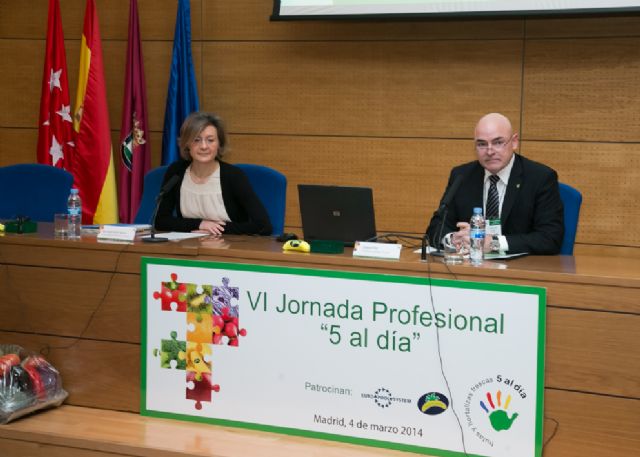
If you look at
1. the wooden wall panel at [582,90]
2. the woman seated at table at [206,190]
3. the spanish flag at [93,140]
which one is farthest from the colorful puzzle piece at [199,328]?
the wooden wall panel at [582,90]

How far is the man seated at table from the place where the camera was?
334 cm

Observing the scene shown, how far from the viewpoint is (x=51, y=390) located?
3098mm

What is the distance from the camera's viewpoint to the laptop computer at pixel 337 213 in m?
3.01

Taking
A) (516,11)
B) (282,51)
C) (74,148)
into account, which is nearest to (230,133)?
(282,51)

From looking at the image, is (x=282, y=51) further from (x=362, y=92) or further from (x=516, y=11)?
(x=516, y=11)

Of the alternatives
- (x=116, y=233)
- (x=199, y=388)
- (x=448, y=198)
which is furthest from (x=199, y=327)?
(x=448, y=198)

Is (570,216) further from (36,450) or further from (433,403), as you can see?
(36,450)

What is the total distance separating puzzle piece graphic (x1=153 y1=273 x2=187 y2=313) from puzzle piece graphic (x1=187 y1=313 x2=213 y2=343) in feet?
0.15

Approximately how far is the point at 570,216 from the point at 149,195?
6.72ft

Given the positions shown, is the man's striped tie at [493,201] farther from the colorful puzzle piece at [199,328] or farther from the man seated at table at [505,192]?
the colorful puzzle piece at [199,328]

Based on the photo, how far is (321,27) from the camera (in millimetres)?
5105

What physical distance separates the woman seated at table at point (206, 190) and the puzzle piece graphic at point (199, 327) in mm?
987

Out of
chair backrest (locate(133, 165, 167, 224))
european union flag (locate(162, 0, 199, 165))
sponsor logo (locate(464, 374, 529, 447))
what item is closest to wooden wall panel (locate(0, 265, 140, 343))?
chair backrest (locate(133, 165, 167, 224))

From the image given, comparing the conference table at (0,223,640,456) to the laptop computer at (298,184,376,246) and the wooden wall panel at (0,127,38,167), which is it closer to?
the laptop computer at (298,184,376,246)
